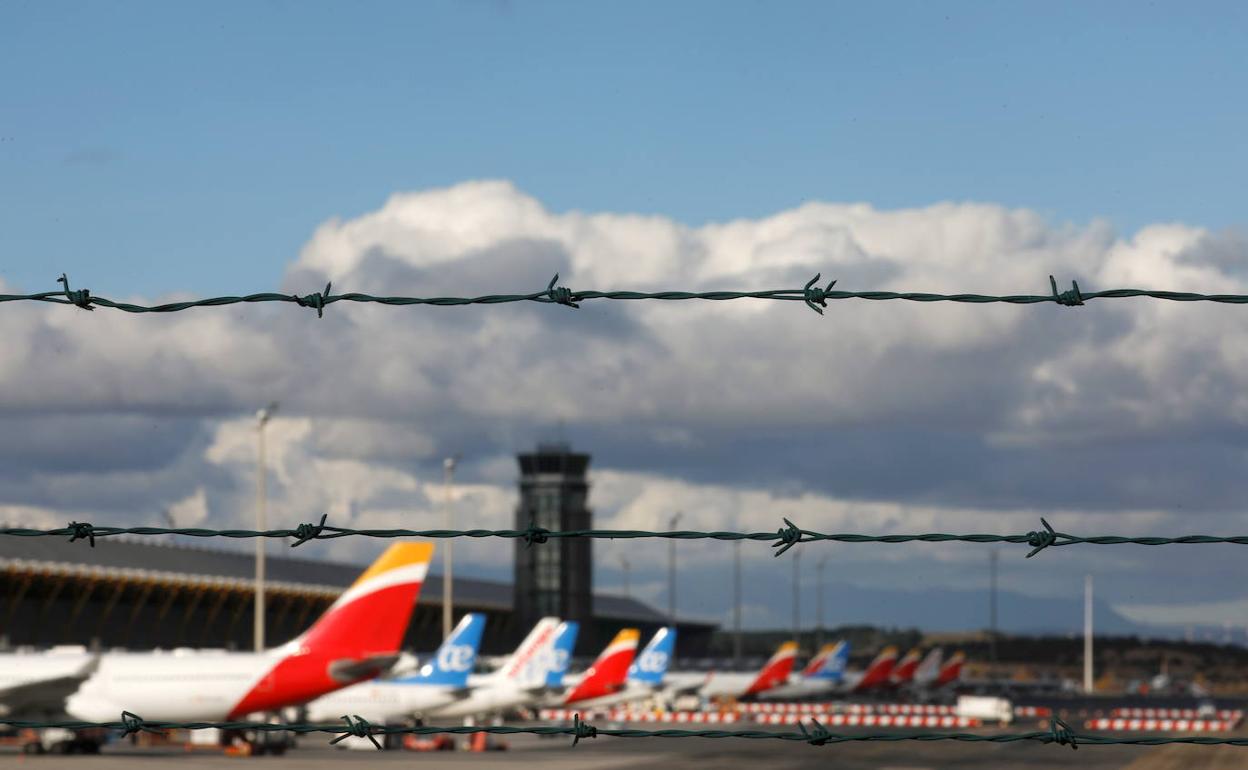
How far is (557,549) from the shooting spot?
178m

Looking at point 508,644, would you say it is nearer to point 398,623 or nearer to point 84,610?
point 84,610

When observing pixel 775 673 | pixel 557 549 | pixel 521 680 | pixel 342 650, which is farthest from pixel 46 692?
pixel 557 549

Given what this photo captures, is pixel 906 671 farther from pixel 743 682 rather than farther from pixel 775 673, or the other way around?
pixel 775 673

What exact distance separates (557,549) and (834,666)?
67518 mm

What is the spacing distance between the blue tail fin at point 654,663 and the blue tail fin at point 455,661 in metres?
23.0

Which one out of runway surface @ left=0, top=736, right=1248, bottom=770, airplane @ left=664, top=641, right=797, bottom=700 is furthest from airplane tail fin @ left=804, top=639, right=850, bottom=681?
runway surface @ left=0, top=736, right=1248, bottom=770

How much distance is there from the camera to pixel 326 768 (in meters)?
42.2

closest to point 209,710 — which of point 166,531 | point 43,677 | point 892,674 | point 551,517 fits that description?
point 43,677

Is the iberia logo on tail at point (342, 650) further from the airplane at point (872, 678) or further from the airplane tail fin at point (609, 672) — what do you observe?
the airplane at point (872, 678)

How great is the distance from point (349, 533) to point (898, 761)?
47440mm

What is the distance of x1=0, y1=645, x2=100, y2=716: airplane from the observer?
49219mm

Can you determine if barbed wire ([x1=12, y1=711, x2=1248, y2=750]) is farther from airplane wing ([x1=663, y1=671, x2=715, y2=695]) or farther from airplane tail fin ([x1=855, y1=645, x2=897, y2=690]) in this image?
airplane tail fin ([x1=855, y1=645, x2=897, y2=690])

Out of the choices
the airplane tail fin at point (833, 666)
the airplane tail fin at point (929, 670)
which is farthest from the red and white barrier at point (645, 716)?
the airplane tail fin at point (929, 670)

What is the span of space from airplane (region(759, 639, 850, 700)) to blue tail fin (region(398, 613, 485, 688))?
1798 inches
